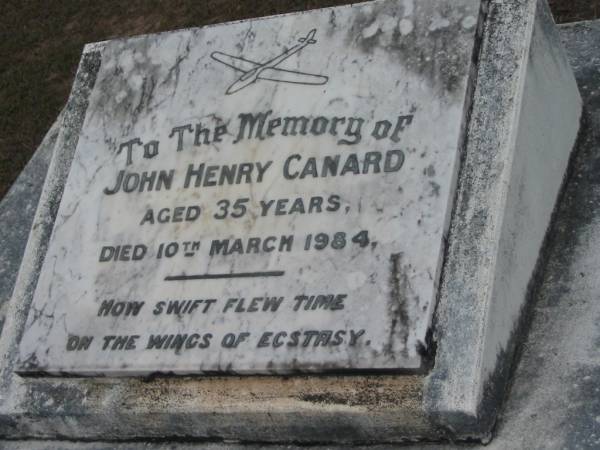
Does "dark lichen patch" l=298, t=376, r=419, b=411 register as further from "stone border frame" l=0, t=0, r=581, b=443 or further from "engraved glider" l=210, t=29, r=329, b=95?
"engraved glider" l=210, t=29, r=329, b=95

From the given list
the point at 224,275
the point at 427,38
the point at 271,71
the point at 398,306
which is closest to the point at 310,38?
the point at 271,71

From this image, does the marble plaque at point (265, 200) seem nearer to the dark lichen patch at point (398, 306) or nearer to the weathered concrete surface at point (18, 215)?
the dark lichen patch at point (398, 306)

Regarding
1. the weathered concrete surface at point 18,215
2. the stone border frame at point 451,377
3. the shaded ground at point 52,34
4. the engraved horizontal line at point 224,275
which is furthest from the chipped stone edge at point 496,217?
the shaded ground at point 52,34

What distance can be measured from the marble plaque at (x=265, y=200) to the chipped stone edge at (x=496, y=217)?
0.08 metres

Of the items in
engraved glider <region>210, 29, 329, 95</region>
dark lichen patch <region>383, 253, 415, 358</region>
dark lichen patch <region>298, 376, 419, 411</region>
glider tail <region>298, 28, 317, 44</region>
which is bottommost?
dark lichen patch <region>298, 376, 419, 411</region>

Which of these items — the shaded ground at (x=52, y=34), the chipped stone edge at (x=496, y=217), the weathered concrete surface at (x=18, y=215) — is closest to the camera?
the chipped stone edge at (x=496, y=217)

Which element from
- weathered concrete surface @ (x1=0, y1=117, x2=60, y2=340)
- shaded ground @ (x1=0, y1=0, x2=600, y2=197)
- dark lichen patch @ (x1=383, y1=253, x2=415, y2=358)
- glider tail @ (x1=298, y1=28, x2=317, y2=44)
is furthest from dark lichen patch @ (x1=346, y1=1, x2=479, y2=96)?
shaded ground @ (x1=0, y1=0, x2=600, y2=197)

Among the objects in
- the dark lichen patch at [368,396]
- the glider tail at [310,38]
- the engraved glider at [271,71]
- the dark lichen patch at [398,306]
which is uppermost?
the glider tail at [310,38]

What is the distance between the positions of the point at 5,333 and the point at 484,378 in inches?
67.3

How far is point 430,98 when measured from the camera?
12.1 ft

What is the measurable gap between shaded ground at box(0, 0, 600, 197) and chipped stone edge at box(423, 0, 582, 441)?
2096 millimetres

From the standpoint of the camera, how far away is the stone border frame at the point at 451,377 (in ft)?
11.2

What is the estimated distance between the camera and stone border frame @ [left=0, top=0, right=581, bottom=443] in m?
3.41

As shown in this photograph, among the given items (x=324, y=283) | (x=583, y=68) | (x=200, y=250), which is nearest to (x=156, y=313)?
(x=200, y=250)
